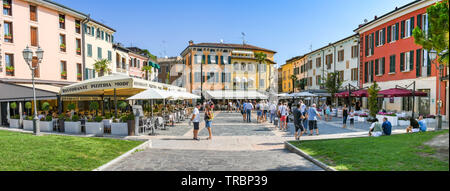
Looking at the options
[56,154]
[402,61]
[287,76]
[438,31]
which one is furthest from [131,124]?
[287,76]

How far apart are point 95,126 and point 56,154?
6.13m

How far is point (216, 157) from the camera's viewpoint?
7.72m

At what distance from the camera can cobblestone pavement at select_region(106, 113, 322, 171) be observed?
645 centimetres

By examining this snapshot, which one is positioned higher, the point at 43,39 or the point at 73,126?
the point at 43,39

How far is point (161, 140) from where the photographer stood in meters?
11.0

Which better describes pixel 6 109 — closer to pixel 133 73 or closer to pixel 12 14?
pixel 12 14

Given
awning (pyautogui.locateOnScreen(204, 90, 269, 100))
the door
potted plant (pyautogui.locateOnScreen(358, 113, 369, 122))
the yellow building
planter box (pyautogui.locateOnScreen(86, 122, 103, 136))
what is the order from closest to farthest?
planter box (pyautogui.locateOnScreen(86, 122, 103, 136)), the door, potted plant (pyautogui.locateOnScreen(358, 113, 369, 122)), awning (pyautogui.locateOnScreen(204, 90, 269, 100)), the yellow building

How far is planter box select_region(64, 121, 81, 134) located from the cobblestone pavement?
15.4ft

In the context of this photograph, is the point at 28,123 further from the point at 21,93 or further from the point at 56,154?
the point at 56,154

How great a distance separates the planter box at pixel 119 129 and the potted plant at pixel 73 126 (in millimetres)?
2095

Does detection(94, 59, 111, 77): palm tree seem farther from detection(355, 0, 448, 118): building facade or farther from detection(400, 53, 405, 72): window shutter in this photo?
detection(400, 53, 405, 72): window shutter

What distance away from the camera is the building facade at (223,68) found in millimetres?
40500

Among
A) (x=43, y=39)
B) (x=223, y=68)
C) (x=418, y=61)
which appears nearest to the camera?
(x=418, y=61)

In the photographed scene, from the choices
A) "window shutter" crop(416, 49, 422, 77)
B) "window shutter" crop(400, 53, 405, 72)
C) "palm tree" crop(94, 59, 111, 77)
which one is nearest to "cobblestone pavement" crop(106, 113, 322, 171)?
"window shutter" crop(416, 49, 422, 77)
